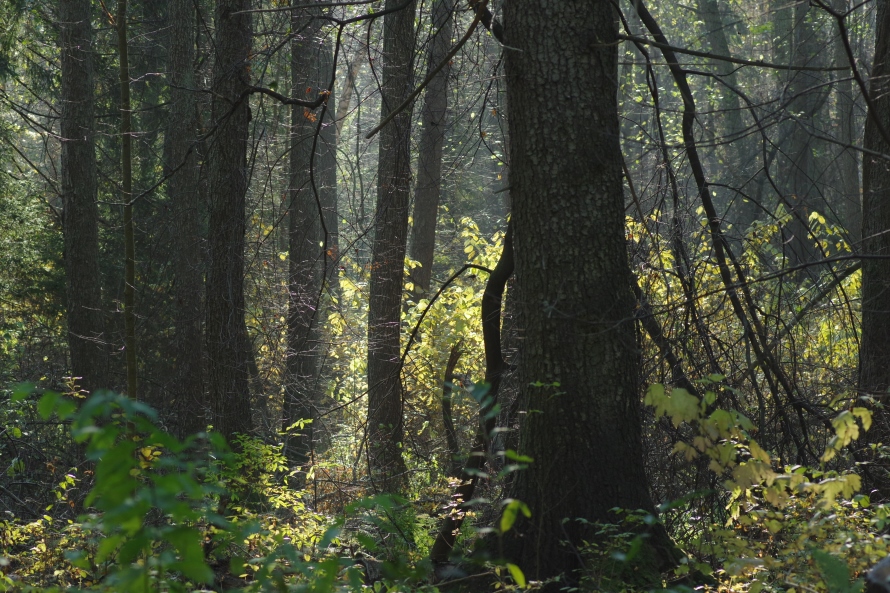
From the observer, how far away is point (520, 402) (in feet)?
14.9

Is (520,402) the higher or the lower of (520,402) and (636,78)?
the lower

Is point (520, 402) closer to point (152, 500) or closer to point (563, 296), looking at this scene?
point (563, 296)

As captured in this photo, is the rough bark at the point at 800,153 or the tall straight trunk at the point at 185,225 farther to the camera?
the tall straight trunk at the point at 185,225

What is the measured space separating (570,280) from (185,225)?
25.0 feet

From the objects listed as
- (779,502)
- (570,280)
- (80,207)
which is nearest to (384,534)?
(570,280)

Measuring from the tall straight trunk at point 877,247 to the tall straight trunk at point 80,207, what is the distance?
8.96 m

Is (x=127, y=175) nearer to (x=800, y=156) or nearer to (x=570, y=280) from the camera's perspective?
(x=570, y=280)

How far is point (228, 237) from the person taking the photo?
7652 millimetres

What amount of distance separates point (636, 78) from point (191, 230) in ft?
83.6

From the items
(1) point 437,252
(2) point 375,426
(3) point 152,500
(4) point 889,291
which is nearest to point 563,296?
(3) point 152,500

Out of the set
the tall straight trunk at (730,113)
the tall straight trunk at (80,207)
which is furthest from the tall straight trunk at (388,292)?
the tall straight trunk at (730,113)

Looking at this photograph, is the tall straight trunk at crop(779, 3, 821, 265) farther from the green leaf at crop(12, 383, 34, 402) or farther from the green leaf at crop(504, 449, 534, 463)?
the green leaf at crop(12, 383, 34, 402)

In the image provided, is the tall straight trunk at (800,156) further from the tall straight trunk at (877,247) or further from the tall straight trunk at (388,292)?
the tall straight trunk at (388,292)

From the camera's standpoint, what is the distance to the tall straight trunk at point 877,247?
6312mm
